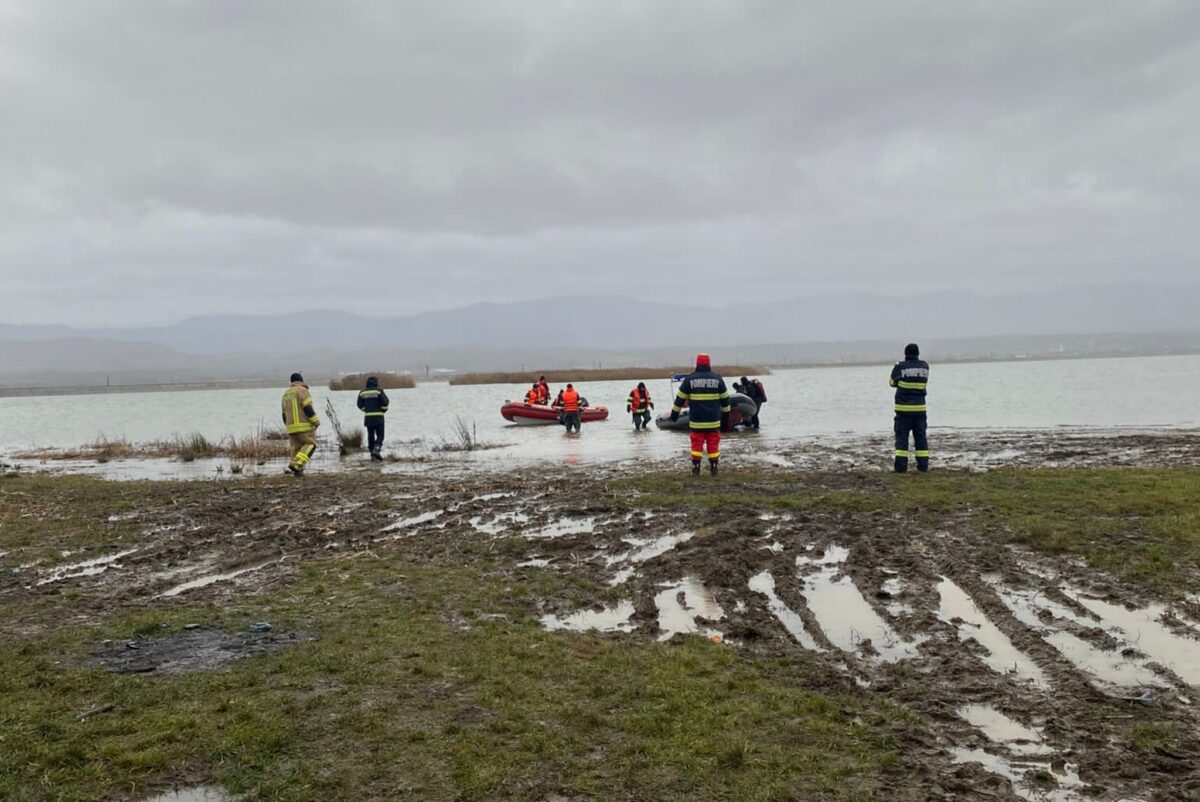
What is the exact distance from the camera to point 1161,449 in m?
15.5

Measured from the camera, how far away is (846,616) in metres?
5.84

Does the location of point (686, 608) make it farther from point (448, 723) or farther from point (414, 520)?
point (414, 520)

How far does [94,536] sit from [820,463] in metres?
10.8

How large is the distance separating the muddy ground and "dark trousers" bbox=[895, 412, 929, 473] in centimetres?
75

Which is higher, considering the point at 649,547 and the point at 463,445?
the point at 649,547

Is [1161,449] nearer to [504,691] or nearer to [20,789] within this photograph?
[504,691]

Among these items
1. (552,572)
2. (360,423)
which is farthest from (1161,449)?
(360,423)

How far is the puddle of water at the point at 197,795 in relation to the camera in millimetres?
3361

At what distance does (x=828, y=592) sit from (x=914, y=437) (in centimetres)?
709

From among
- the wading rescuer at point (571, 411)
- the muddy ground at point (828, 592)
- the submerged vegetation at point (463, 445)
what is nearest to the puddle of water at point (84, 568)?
the muddy ground at point (828, 592)

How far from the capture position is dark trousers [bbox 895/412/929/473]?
1273 centimetres

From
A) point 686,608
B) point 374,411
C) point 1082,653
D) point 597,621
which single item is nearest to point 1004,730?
point 1082,653

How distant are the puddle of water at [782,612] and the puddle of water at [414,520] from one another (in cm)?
432

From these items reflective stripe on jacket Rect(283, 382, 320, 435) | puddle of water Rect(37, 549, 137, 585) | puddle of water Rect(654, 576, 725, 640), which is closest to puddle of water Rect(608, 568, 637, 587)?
puddle of water Rect(654, 576, 725, 640)
